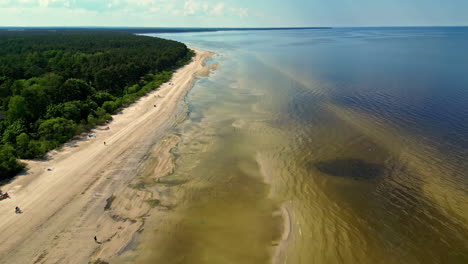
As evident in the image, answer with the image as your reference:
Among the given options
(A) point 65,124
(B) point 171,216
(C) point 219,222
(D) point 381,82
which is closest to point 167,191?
(B) point 171,216

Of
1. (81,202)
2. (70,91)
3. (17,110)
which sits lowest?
(81,202)

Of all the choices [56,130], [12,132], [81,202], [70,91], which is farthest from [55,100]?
[81,202]

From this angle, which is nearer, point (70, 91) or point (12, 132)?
point (12, 132)

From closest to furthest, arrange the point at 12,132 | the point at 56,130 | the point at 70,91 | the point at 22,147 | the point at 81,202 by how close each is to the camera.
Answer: the point at 81,202, the point at 22,147, the point at 12,132, the point at 56,130, the point at 70,91

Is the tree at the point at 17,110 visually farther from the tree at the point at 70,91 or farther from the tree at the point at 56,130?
the tree at the point at 70,91

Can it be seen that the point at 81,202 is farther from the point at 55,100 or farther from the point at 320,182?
the point at 55,100

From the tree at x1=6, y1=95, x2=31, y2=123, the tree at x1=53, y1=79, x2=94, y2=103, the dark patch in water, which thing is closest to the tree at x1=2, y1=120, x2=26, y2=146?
the tree at x1=6, y1=95, x2=31, y2=123

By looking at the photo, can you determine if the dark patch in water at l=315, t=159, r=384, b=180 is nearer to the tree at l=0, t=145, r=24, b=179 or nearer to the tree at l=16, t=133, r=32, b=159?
the tree at l=0, t=145, r=24, b=179
